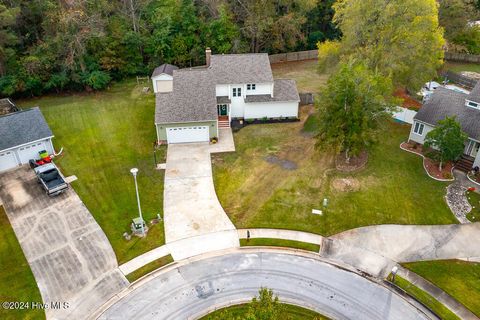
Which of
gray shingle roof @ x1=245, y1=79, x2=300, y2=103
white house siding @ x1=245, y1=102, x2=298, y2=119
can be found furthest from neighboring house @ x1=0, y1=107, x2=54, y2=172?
gray shingle roof @ x1=245, y1=79, x2=300, y2=103

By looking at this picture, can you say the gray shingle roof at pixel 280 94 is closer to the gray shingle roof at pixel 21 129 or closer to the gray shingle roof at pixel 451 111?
the gray shingle roof at pixel 451 111

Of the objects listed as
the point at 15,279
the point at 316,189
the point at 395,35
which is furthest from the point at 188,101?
the point at 395,35

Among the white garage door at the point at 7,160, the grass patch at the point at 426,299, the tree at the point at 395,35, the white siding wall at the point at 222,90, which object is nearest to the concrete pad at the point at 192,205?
the white siding wall at the point at 222,90

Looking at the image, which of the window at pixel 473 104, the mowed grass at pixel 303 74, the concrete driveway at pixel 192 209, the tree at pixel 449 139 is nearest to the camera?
the concrete driveway at pixel 192 209

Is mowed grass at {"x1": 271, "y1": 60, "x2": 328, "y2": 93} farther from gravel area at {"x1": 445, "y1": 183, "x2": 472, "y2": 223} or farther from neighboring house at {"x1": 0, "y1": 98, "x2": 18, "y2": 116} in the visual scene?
neighboring house at {"x1": 0, "y1": 98, "x2": 18, "y2": 116}

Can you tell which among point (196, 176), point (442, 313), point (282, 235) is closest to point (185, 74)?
point (196, 176)

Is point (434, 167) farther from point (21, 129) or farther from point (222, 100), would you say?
point (21, 129)
